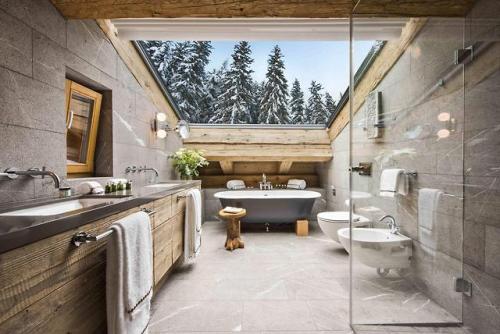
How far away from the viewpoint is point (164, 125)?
151 inches

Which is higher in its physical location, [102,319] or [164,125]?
[164,125]

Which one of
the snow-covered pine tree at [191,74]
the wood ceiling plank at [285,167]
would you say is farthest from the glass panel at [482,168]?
the snow-covered pine tree at [191,74]

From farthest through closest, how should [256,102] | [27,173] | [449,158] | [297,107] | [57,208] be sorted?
[256,102] < [297,107] < [449,158] < [57,208] < [27,173]

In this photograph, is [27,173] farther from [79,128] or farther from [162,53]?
[162,53]

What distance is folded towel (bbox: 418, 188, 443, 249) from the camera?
1.97 meters

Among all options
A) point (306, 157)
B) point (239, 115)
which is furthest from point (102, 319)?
point (239, 115)

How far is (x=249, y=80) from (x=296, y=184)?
2.67m

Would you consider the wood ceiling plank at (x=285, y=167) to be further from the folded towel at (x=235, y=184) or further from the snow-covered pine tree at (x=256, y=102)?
the snow-covered pine tree at (x=256, y=102)

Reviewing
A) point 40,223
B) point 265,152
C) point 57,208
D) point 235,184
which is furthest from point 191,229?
point 235,184

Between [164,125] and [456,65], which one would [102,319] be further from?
[164,125]

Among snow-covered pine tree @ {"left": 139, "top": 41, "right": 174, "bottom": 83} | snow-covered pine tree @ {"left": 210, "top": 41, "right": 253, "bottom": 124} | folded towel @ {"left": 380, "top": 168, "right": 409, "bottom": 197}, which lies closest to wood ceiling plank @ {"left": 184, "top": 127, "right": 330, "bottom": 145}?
snow-covered pine tree @ {"left": 210, "top": 41, "right": 253, "bottom": 124}

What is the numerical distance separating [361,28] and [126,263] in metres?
2.38

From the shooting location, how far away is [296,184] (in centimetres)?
535

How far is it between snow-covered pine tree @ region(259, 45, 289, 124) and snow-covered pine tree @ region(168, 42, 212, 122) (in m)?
1.36
